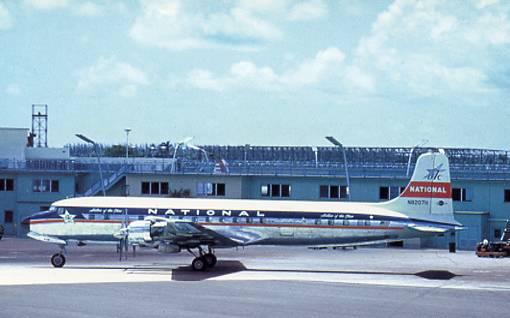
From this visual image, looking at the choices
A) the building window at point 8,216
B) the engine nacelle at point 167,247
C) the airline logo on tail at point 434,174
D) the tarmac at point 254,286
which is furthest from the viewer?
the building window at point 8,216

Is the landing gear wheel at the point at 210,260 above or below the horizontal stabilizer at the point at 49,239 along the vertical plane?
below

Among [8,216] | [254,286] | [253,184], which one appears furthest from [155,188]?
[254,286]

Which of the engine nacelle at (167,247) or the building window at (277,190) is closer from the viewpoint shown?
the engine nacelle at (167,247)

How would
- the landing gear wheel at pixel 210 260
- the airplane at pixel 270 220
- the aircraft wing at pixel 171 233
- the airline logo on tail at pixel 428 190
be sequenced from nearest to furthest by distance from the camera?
the aircraft wing at pixel 171 233, the landing gear wheel at pixel 210 260, the airplane at pixel 270 220, the airline logo on tail at pixel 428 190

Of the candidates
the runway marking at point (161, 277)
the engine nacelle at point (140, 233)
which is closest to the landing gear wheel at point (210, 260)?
the runway marking at point (161, 277)

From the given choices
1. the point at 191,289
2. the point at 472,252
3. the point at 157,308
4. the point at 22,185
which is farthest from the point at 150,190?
the point at 157,308

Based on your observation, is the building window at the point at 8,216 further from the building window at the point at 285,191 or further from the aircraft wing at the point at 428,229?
the aircraft wing at the point at 428,229

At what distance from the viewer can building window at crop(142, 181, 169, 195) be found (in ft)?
233

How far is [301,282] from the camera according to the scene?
3697cm

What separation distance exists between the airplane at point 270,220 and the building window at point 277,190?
1047 inches

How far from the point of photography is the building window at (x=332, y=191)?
6888 cm

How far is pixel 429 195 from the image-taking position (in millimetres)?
42375

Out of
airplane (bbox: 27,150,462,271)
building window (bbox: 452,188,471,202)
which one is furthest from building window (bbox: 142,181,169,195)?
airplane (bbox: 27,150,462,271)

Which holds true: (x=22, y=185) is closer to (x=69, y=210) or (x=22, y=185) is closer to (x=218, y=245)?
(x=69, y=210)
